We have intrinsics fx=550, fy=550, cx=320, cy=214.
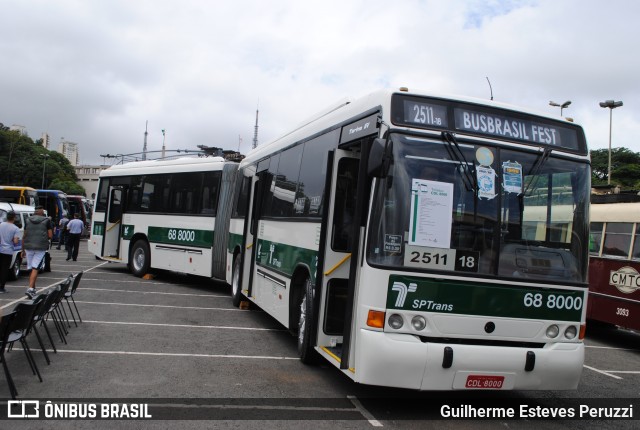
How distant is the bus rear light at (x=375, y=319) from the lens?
5.27 meters

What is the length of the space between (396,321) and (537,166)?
7.31 feet

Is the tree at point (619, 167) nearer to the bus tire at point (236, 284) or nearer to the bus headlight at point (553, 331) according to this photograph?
the bus tire at point (236, 284)

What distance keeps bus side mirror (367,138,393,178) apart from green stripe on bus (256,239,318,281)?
203 cm

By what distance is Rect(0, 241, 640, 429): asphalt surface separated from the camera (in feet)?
17.6

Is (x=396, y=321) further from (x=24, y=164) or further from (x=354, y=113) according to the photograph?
(x=24, y=164)

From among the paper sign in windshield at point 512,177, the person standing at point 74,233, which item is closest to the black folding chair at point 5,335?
the paper sign in windshield at point 512,177

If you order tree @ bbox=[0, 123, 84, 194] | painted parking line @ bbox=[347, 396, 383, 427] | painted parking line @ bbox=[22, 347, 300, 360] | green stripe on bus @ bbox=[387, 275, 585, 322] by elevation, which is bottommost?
painted parking line @ bbox=[22, 347, 300, 360]

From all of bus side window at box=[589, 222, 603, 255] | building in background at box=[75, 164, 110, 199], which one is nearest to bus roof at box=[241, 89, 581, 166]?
bus side window at box=[589, 222, 603, 255]

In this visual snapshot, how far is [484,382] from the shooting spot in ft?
17.5

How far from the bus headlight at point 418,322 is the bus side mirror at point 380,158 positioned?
140cm

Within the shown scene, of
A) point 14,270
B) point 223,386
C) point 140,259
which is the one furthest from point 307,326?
point 140,259

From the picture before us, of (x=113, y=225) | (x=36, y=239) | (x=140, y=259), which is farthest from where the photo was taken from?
(x=113, y=225)

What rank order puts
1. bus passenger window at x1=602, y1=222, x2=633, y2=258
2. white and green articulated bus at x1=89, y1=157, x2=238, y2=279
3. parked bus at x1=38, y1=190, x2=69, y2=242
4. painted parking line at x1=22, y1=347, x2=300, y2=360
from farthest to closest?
parked bus at x1=38, y1=190, x2=69, y2=242, white and green articulated bus at x1=89, y1=157, x2=238, y2=279, bus passenger window at x1=602, y1=222, x2=633, y2=258, painted parking line at x1=22, y1=347, x2=300, y2=360

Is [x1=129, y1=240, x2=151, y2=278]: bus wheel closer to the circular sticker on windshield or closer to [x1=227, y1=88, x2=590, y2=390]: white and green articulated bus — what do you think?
[x1=227, y1=88, x2=590, y2=390]: white and green articulated bus
